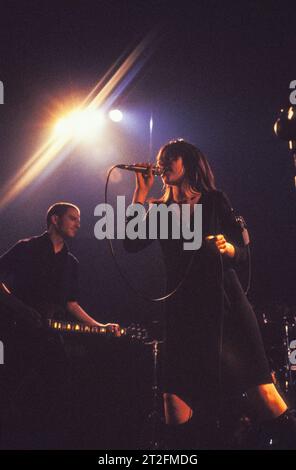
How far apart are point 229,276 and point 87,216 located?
13.3 ft

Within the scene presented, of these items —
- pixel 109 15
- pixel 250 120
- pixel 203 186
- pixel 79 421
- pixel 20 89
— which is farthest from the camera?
pixel 250 120

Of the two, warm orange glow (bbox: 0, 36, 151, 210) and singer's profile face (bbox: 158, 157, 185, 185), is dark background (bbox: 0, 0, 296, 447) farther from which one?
singer's profile face (bbox: 158, 157, 185, 185)

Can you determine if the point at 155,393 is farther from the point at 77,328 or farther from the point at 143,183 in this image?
the point at 143,183

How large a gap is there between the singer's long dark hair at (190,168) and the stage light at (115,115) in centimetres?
389

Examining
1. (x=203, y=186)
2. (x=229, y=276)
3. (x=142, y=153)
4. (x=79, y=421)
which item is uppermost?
(x=142, y=153)

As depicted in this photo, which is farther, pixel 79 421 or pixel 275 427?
pixel 79 421

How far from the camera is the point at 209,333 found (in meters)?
1.97

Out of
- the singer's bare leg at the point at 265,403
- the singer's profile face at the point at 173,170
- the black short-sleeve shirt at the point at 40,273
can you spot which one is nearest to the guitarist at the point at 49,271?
the black short-sleeve shirt at the point at 40,273

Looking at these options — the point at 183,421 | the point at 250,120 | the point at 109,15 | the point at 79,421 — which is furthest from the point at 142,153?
the point at 183,421

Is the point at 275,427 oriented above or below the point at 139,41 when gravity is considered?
below

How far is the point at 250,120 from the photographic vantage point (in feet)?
20.6

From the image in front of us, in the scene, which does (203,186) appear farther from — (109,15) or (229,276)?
(109,15)

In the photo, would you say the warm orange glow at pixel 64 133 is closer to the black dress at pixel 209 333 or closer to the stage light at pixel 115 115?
the stage light at pixel 115 115

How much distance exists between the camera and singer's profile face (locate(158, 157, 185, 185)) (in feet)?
7.47
